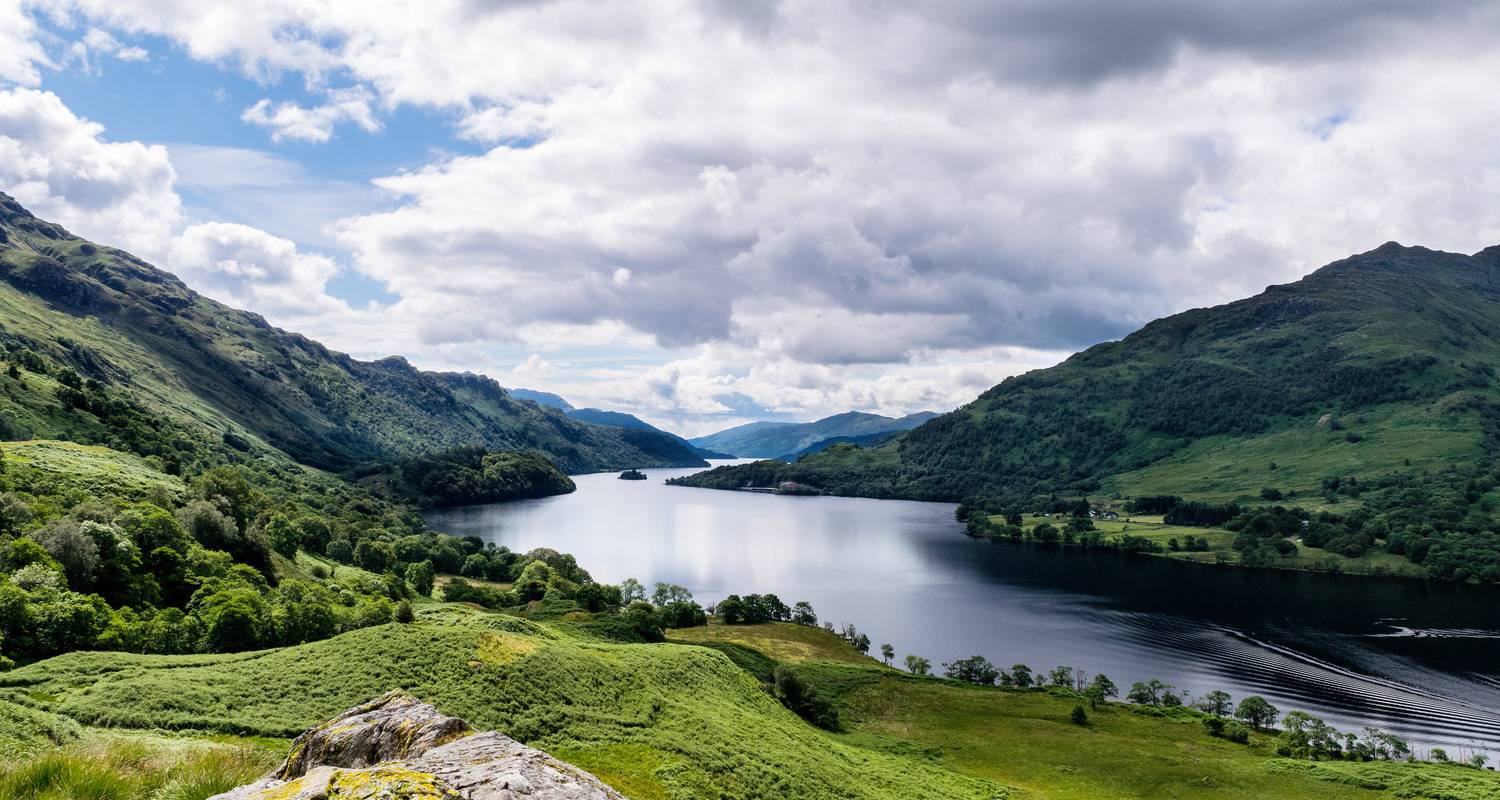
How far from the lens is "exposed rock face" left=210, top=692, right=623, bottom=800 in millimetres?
8102

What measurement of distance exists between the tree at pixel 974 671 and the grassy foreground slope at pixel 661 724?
59.4ft

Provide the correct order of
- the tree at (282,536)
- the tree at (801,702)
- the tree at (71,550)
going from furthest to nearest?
the tree at (282,536) < the tree at (801,702) < the tree at (71,550)

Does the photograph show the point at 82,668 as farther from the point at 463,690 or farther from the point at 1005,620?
the point at 1005,620

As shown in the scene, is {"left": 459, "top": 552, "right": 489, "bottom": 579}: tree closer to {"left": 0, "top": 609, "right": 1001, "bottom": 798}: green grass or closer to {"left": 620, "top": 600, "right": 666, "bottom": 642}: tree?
{"left": 620, "top": 600, "right": 666, "bottom": 642}: tree

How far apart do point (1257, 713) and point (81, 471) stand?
152 meters

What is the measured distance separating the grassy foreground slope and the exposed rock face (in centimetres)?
359

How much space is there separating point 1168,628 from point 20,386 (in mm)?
225571

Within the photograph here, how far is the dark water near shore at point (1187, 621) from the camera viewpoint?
98.1 m

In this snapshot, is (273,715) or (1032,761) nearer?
(273,715)

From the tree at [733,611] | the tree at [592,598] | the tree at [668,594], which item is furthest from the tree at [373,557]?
the tree at [733,611]

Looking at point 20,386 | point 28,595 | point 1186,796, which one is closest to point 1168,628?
point 1186,796

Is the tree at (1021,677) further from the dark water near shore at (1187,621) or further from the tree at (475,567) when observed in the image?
the tree at (475,567)

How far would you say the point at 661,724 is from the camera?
138 ft

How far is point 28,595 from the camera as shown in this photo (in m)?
46.4
